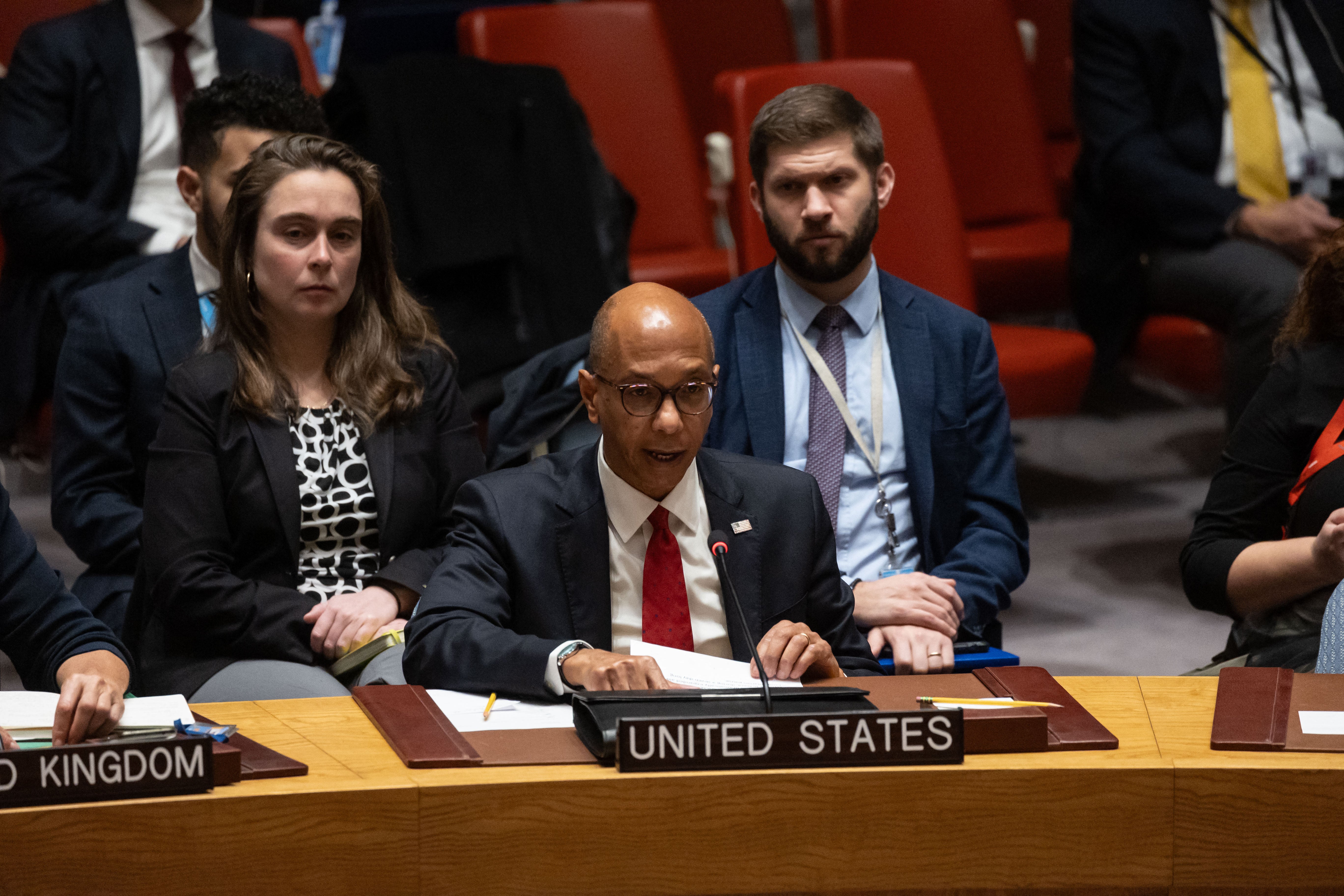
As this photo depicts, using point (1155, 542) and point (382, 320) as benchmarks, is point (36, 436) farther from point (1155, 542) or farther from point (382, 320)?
point (1155, 542)

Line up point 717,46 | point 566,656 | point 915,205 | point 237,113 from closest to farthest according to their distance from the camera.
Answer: point 566,656 → point 237,113 → point 915,205 → point 717,46

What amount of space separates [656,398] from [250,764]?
63 centimetres

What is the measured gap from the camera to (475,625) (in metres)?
1.83

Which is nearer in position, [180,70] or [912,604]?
[912,604]

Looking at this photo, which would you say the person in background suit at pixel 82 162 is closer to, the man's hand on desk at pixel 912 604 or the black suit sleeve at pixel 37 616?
the black suit sleeve at pixel 37 616

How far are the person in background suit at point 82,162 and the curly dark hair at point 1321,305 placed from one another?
2010mm

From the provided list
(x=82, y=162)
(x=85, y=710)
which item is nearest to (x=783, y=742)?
(x=85, y=710)

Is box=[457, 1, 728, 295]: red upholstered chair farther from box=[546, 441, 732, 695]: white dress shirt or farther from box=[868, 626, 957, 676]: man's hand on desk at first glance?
box=[546, 441, 732, 695]: white dress shirt

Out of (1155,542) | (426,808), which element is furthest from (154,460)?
(1155,542)

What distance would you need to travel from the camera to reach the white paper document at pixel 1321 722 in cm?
157

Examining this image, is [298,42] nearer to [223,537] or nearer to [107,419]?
[107,419]

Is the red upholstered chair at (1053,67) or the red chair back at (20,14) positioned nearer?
the red chair back at (20,14)

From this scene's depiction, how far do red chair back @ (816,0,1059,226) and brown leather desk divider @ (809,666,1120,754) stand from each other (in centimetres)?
266

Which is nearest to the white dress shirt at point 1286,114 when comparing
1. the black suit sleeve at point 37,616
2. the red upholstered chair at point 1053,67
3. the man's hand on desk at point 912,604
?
the red upholstered chair at point 1053,67
